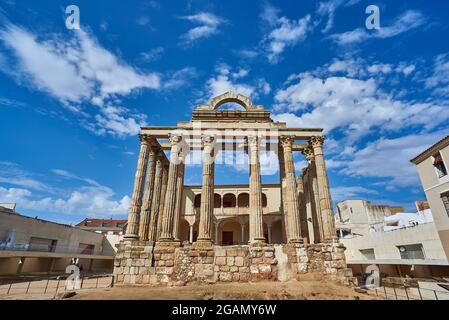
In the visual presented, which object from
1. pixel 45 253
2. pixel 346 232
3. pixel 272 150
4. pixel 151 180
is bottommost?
pixel 45 253

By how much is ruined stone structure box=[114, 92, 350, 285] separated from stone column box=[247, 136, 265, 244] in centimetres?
7

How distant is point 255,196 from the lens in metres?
16.1

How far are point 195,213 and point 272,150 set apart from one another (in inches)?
586

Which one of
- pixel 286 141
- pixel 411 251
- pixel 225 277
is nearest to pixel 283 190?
pixel 286 141

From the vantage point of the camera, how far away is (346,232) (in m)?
34.8

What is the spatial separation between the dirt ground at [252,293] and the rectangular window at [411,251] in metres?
11.1

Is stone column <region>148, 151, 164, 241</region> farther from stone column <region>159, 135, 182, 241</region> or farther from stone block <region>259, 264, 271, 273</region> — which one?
stone block <region>259, 264, 271, 273</region>

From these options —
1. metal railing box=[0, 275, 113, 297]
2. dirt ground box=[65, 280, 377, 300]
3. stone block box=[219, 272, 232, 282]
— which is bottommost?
metal railing box=[0, 275, 113, 297]

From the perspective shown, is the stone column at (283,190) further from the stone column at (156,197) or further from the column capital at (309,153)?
the stone column at (156,197)

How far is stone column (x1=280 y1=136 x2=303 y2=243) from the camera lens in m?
15.3

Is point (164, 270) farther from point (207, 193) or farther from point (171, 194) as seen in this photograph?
point (207, 193)

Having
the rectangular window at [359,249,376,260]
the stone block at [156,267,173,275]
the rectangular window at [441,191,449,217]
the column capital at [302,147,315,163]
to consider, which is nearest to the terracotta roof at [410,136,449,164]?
the rectangular window at [441,191,449,217]
